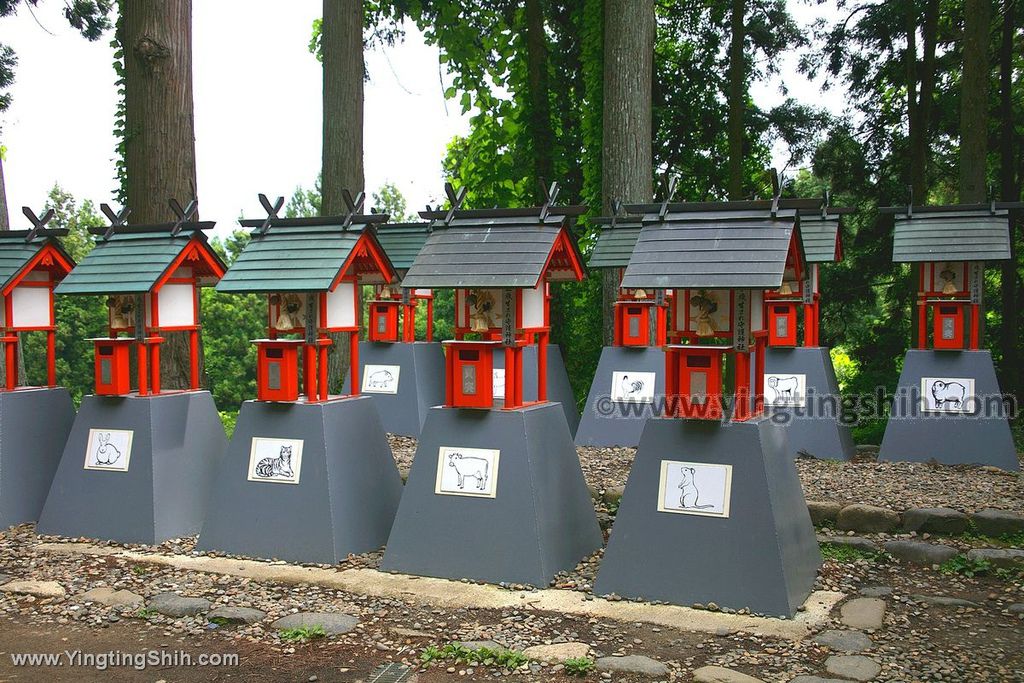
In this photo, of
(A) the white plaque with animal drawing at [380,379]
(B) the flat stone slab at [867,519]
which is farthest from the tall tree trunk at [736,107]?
(B) the flat stone slab at [867,519]

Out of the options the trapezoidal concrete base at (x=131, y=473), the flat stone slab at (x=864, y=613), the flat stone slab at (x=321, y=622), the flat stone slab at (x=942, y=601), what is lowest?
the flat stone slab at (x=942, y=601)

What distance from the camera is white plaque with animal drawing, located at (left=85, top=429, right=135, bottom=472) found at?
7.29 metres

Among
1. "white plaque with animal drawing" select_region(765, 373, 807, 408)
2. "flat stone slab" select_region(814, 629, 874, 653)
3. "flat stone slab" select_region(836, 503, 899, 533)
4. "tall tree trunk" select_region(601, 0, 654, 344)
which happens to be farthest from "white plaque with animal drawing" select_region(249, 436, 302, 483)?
"tall tree trunk" select_region(601, 0, 654, 344)

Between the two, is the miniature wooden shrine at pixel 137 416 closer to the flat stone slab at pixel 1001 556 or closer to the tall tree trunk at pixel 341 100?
the tall tree trunk at pixel 341 100

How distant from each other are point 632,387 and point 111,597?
243 inches

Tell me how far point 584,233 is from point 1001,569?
29.2 feet

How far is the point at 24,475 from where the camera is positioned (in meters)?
7.88

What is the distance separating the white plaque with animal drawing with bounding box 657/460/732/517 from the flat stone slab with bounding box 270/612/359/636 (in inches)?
78.0

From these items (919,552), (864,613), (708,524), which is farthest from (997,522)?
(708,524)

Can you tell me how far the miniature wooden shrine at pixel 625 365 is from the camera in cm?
1045

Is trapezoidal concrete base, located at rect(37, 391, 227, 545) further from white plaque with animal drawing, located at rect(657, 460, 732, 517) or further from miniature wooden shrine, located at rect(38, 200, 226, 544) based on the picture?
white plaque with animal drawing, located at rect(657, 460, 732, 517)

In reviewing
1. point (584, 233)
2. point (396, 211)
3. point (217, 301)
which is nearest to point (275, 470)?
point (584, 233)

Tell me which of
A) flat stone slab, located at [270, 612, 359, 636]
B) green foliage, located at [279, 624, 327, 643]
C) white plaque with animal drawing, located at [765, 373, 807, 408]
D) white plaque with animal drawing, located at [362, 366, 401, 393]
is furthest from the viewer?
white plaque with animal drawing, located at [362, 366, 401, 393]

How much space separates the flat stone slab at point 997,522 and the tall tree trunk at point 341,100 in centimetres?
762
